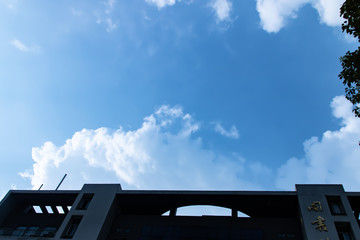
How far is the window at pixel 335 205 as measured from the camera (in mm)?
25219

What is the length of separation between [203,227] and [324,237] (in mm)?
11284

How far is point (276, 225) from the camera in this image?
27.1 metres

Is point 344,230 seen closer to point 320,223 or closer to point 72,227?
point 320,223

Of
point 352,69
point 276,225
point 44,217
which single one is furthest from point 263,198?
point 44,217

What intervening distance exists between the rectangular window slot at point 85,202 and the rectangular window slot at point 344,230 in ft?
85.6

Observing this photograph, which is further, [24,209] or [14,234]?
[24,209]

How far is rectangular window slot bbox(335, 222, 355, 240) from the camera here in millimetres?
23502

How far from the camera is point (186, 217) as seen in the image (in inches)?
1156

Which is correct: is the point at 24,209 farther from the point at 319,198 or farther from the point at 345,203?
the point at 345,203

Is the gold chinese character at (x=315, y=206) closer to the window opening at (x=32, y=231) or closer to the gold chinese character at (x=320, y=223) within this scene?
the gold chinese character at (x=320, y=223)

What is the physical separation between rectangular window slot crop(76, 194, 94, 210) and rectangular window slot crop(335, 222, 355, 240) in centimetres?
2611

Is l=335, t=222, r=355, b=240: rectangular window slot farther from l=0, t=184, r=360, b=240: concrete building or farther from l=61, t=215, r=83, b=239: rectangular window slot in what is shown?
l=61, t=215, r=83, b=239: rectangular window slot

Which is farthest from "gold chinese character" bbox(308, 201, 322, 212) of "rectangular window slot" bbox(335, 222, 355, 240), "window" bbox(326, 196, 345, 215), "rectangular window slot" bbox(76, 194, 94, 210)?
"rectangular window slot" bbox(76, 194, 94, 210)

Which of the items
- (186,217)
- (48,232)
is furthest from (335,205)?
(48,232)
